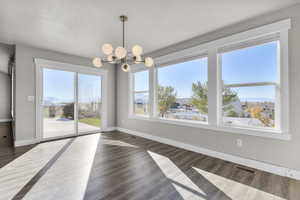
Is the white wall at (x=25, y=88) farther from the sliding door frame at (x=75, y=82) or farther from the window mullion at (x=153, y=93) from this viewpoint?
the window mullion at (x=153, y=93)

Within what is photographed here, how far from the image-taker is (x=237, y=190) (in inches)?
77.2

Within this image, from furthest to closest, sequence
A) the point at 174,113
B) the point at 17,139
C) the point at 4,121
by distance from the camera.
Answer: the point at 4,121 < the point at 174,113 < the point at 17,139

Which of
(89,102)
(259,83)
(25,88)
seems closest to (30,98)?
(25,88)

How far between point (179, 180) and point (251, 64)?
2.46 m

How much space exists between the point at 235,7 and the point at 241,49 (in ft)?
2.76

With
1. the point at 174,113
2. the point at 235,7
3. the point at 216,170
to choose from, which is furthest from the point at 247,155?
the point at 235,7

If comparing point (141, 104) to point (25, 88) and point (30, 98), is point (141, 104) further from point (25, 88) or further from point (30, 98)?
point (25, 88)

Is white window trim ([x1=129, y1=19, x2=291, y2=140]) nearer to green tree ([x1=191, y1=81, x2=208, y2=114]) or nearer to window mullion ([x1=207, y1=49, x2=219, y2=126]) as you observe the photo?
window mullion ([x1=207, y1=49, x2=219, y2=126])

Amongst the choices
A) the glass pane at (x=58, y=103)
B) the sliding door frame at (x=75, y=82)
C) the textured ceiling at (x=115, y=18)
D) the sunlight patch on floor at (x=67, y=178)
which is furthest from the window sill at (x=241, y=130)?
the glass pane at (x=58, y=103)

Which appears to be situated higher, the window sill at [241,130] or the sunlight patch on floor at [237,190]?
the window sill at [241,130]

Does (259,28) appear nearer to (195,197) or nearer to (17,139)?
(195,197)

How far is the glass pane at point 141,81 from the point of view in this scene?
485cm

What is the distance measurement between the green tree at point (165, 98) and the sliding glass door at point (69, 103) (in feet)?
8.07

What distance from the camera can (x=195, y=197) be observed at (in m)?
1.82
